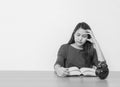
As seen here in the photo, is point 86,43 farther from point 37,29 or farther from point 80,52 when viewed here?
point 37,29

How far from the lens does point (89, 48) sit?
6.81 feet

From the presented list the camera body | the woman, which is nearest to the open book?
the camera body

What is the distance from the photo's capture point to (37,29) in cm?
234

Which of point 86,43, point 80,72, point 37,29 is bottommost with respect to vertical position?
point 80,72

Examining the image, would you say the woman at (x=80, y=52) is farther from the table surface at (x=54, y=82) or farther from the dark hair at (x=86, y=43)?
the table surface at (x=54, y=82)

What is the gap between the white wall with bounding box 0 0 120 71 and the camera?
2332 millimetres

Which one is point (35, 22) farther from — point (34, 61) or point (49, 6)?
point (34, 61)

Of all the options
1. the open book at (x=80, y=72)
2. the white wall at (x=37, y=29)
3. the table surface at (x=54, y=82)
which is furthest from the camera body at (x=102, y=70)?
the white wall at (x=37, y=29)

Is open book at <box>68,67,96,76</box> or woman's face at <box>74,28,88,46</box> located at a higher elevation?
woman's face at <box>74,28,88,46</box>

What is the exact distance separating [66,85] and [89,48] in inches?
32.6

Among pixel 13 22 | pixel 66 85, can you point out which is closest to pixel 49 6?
pixel 13 22

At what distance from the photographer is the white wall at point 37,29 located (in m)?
2.33

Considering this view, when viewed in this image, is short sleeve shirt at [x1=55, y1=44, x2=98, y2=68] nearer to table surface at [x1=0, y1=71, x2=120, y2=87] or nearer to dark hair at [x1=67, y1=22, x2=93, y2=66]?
dark hair at [x1=67, y1=22, x2=93, y2=66]

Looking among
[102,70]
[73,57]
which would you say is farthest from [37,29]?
[102,70]
